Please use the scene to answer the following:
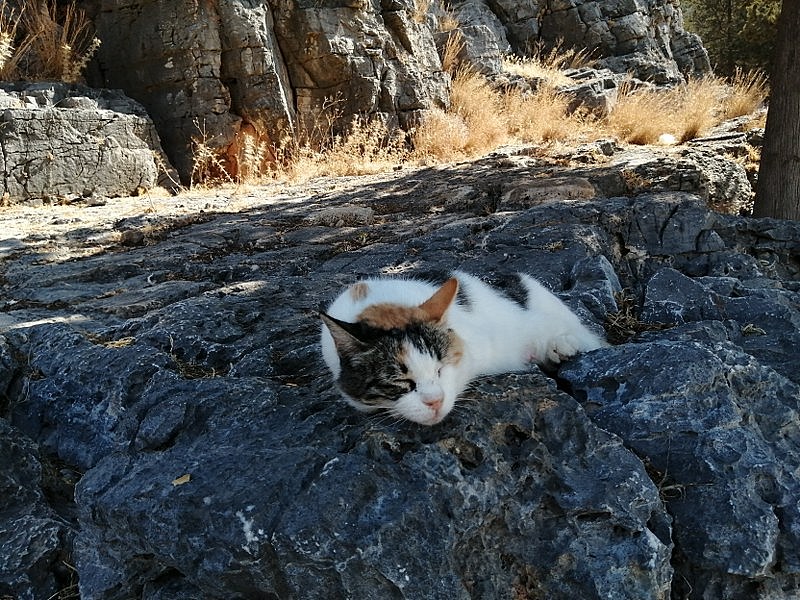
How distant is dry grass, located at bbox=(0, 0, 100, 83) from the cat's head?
957 centimetres

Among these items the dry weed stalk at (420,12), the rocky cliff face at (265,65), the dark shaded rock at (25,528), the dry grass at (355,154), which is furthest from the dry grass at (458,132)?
the dark shaded rock at (25,528)

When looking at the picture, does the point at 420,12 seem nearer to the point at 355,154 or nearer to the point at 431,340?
the point at 355,154

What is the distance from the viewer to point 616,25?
17.6 meters

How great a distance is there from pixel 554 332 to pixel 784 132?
4510 mm

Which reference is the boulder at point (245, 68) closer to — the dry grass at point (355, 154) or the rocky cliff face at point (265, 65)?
the rocky cliff face at point (265, 65)

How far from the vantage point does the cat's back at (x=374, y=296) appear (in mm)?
2434

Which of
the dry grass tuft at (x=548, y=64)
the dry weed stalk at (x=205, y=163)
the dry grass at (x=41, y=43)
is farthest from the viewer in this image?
the dry grass tuft at (x=548, y=64)

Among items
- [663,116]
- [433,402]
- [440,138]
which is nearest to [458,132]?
[440,138]

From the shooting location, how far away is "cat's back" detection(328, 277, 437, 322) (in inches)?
95.8

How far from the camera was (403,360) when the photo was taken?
205 centimetres

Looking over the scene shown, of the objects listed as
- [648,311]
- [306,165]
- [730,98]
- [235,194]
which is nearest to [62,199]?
[235,194]

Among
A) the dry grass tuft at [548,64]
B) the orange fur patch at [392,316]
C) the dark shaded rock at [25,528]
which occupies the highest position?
the dry grass tuft at [548,64]

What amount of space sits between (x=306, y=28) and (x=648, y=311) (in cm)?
930

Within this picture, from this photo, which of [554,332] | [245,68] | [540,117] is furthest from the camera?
[540,117]
